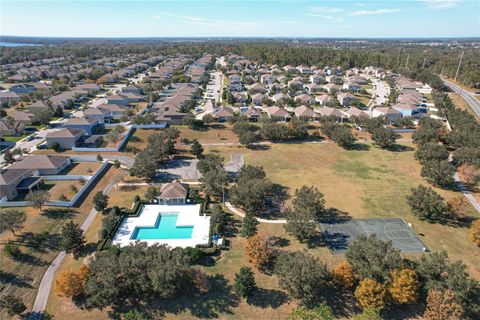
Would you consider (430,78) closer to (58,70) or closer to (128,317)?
(128,317)

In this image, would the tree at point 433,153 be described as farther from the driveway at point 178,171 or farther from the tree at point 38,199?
the tree at point 38,199

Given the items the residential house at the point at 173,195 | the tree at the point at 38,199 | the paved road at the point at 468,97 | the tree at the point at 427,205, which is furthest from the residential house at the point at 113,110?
the paved road at the point at 468,97

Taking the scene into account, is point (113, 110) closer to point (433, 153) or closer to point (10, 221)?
point (10, 221)

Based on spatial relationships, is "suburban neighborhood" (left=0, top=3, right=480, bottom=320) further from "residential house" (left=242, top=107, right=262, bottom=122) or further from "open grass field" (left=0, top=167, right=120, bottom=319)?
"residential house" (left=242, top=107, right=262, bottom=122)

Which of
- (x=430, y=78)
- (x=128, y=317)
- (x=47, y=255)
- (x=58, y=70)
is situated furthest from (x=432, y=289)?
(x=58, y=70)

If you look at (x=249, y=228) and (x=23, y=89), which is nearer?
(x=249, y=228)

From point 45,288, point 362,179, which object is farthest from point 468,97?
point 45,288

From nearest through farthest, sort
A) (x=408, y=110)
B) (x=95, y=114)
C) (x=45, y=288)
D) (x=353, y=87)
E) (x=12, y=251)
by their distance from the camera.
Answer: (x=45, y=288)
(x=12, y=251)
(x=95, y=114)
(x=408, y=110)
(x=353, y=87)

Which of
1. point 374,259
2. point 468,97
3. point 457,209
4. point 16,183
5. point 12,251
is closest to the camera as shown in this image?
point 374,259
